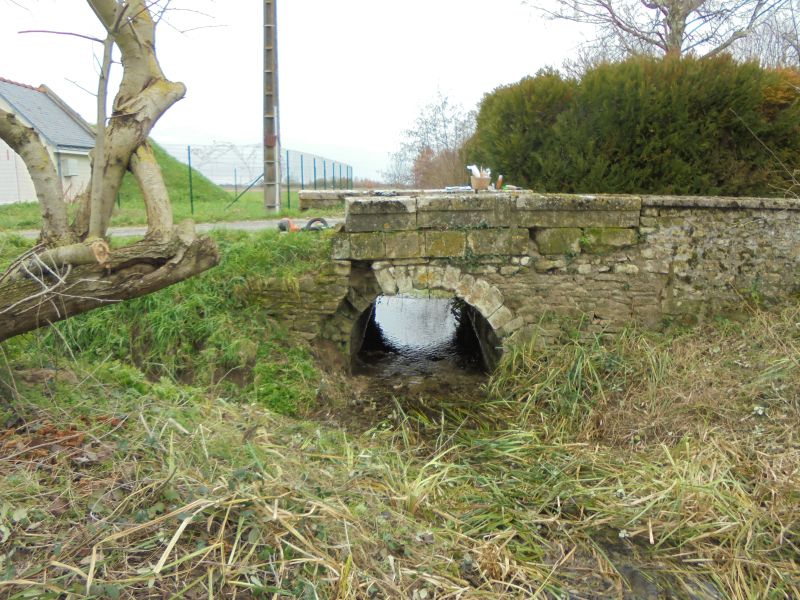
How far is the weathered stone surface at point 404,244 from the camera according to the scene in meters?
6.39

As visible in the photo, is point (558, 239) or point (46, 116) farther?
point (46, 116)

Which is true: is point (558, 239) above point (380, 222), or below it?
below

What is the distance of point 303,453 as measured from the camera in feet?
13.4

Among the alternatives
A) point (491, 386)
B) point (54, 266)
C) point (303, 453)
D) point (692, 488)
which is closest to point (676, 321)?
point (491, 386)

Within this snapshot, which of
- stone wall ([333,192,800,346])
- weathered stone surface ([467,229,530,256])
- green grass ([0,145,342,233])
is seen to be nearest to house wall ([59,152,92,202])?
green grass ([0,145,342,233])

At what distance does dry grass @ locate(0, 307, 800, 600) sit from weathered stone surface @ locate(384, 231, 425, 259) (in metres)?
1.58

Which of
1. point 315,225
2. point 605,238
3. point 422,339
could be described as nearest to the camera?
point 605,238

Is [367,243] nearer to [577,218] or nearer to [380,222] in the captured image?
[380,222]

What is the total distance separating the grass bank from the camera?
108 inches

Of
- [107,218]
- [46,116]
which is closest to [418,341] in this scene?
[107,218]

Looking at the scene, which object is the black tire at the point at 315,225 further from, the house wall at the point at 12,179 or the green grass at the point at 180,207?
the house wall at the point at 12,179

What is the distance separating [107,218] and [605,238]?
4878 millimetres

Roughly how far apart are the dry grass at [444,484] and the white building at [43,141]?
13125 mm

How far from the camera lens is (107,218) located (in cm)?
400
